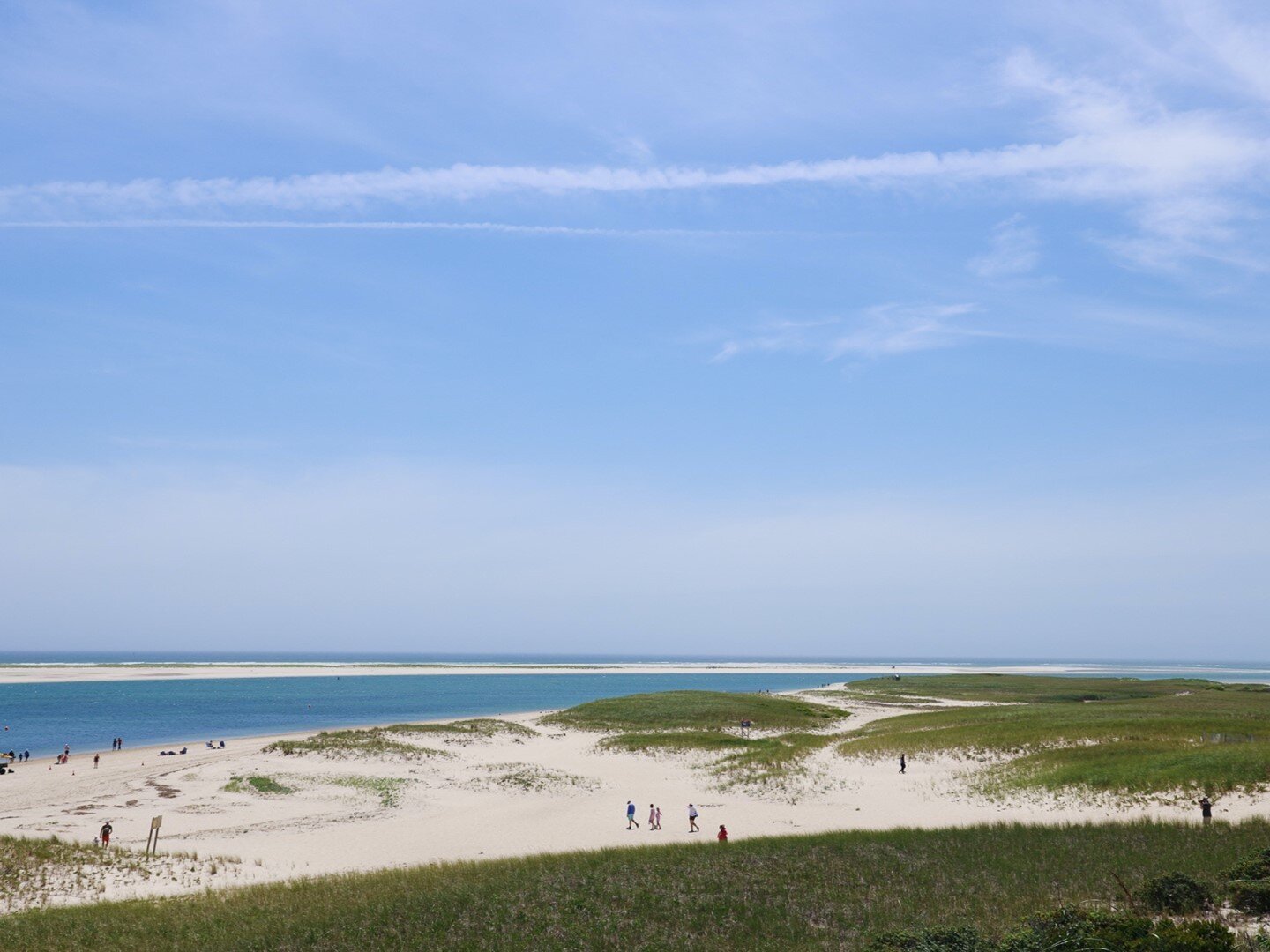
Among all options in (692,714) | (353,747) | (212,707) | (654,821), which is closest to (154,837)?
(654,821)

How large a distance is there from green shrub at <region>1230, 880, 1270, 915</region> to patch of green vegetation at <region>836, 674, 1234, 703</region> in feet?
348

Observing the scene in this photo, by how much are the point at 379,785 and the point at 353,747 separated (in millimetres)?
12227

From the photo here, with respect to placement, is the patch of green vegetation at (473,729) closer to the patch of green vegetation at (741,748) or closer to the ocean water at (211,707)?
the patch of green vegetation at (741,748)

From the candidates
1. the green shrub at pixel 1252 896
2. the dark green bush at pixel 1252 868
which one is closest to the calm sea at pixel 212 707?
the dark green bush at pixel 1252 868

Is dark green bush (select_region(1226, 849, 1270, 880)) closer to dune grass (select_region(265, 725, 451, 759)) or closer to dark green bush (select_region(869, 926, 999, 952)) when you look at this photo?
dark green bush (select_region(869, 926, 999, 952))

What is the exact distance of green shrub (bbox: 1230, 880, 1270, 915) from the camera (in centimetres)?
2041

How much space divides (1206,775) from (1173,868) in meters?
19.4

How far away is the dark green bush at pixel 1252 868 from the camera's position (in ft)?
72.2

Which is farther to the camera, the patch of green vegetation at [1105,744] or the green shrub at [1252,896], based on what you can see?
the patch of green vegetation at [1105,744]

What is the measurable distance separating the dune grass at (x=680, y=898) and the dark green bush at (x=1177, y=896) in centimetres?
95

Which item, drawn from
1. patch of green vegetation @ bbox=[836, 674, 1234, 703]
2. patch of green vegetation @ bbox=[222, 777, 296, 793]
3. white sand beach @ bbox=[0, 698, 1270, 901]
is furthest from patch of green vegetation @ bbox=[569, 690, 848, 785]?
patch of green vegetation @ bbox=[836, 674, 1234, 703]

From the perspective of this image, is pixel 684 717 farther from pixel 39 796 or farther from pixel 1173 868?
pixel 1173 868

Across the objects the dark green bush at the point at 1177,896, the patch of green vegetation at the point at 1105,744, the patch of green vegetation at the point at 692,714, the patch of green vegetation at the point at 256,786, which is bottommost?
the patch of green vegetation at the point at 692,714

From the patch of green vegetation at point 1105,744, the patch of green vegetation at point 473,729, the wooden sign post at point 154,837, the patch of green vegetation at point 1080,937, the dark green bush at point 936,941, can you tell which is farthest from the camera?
the patch of green vegetation at point 473,729
